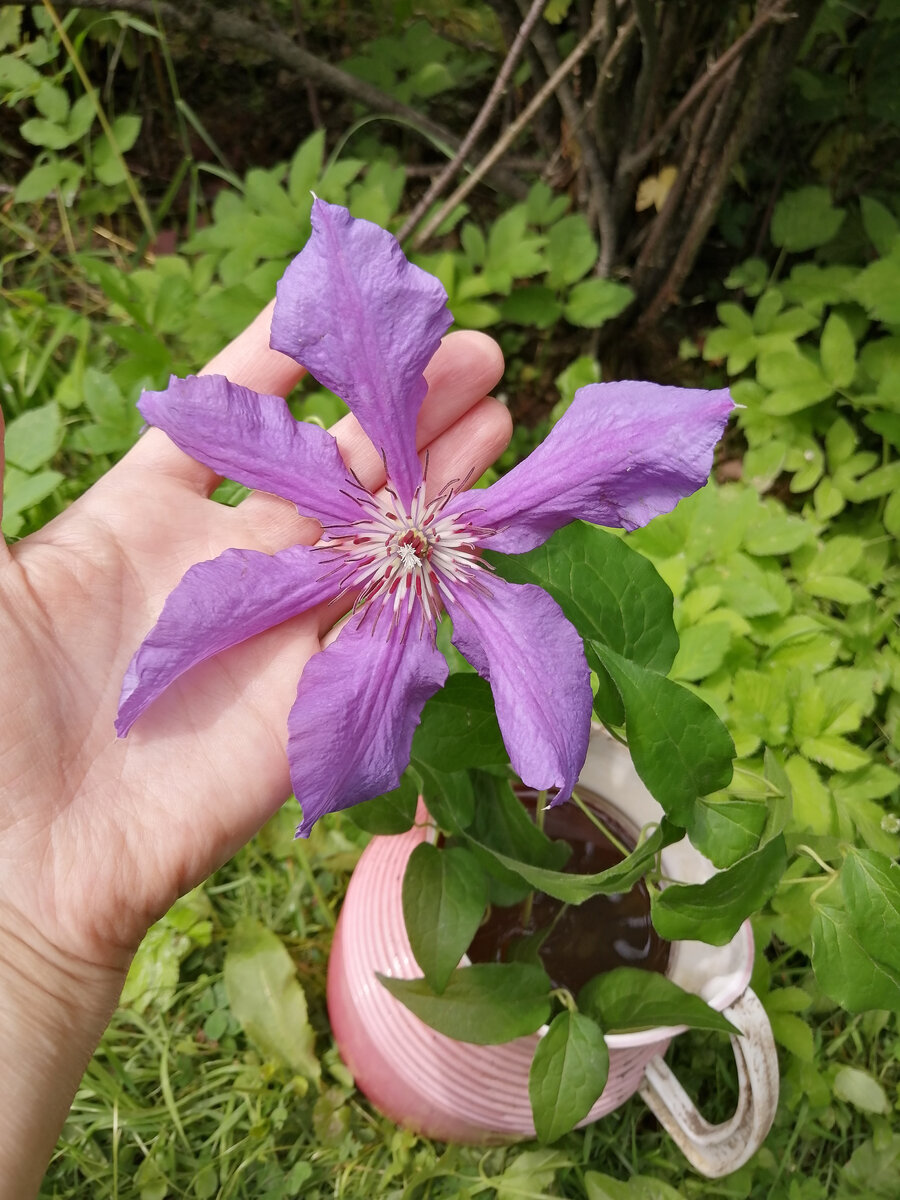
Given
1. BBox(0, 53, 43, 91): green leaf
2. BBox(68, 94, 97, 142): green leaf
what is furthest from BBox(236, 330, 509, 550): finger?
BBox(0, 53, 43, 91): green leaf

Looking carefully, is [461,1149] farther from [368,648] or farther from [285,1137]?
[368,648]

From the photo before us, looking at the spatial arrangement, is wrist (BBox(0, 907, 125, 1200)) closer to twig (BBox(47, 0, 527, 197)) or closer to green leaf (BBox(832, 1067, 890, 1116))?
green leaf (BBox(832, 1067, 890, 1116))

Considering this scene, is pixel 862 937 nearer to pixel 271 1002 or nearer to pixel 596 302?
pixel 271 1002

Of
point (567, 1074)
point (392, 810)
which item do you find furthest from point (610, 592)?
point (567, 1074)

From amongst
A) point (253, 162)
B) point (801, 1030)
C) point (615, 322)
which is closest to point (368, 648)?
point (801, 1030)

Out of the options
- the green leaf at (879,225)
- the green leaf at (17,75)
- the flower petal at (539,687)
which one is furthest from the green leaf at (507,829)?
the green leaf at (17,75)
